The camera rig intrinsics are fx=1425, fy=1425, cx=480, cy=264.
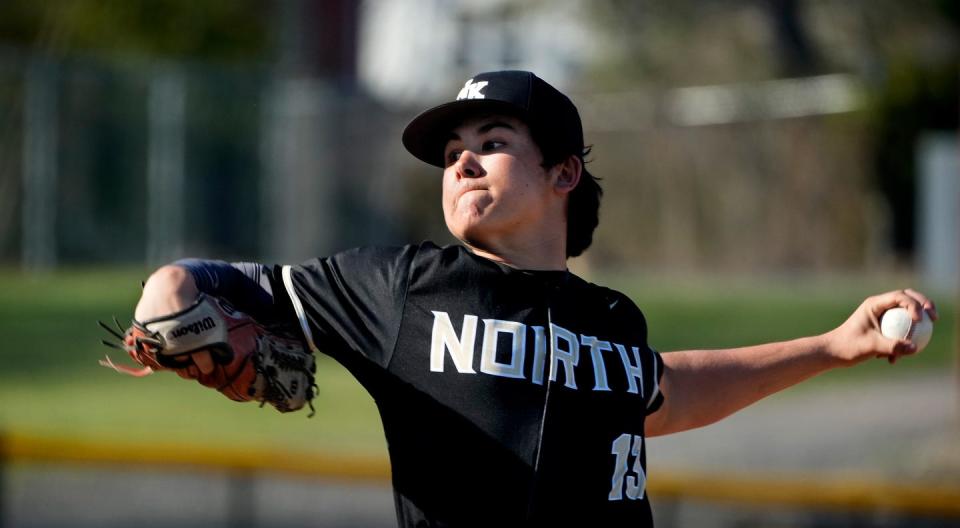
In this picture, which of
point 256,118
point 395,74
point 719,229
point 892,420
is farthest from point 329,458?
point 395,74

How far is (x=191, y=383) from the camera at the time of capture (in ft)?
37.1

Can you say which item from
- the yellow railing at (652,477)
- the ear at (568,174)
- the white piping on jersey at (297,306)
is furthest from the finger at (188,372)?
→ the yellow railing at (652,477)

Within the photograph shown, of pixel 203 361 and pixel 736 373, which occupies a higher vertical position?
pixel 736 373

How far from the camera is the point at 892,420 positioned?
9.78 metres

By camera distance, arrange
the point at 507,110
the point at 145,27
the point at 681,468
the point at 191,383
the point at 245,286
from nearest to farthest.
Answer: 1. the point at 245,286
2. the point at 507,110
3. the point at 681,468
4. the point at 191,383
5. the point at 145,27

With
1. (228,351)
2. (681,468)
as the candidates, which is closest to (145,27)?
(681,468)

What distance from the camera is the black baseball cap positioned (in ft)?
8.70

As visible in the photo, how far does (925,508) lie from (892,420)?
2.93 m

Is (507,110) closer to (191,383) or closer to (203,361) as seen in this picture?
(203,361)

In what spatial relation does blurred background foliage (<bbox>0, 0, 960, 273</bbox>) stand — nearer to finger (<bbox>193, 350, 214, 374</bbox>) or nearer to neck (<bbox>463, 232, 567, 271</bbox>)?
neck (<bbox>463, 232, 567, 271</bbox>)

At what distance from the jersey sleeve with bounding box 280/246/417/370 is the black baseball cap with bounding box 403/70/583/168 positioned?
25 cm

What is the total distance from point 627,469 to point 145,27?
45.7 feet

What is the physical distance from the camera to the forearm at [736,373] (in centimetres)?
299

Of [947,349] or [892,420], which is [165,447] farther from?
[947,349]
